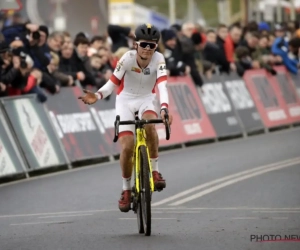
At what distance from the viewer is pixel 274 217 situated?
41.4 feet

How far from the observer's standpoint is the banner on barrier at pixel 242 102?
26.5m

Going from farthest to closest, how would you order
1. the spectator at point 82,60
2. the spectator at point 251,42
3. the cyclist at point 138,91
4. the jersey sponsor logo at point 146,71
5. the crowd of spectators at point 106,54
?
the spectator at point 251,42 < the spectator at point 82,60 < the crowd of spectators at point 106,54 < the jersey sponsor logo at point 146,71 < the cyclist at point 138,91

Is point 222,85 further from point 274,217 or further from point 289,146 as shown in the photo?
point 274,217

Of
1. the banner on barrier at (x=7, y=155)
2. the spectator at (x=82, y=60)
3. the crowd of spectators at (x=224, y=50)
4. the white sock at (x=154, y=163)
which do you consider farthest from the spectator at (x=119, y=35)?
the white sock at (x=154, y=163)

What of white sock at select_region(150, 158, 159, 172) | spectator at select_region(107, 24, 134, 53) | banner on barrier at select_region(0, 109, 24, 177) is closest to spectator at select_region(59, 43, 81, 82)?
spectator at select_region(107, 24, 134, 53)

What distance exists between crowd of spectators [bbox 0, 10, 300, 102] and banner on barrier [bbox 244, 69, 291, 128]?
0.33 m

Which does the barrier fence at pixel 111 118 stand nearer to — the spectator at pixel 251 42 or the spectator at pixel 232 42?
the spectator at pixel 232 42

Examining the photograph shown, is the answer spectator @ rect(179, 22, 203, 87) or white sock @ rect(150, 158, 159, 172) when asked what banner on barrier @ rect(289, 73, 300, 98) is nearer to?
spectator @ rect(179, 22, 203, 87)

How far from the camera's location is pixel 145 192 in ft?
37.2

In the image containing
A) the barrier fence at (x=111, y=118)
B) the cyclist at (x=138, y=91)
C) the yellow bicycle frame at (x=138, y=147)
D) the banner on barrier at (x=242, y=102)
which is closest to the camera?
the yellow bicycle frame at (x=138, y=147)

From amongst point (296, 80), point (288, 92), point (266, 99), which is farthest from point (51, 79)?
point (296, 80)

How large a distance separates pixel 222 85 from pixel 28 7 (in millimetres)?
14677

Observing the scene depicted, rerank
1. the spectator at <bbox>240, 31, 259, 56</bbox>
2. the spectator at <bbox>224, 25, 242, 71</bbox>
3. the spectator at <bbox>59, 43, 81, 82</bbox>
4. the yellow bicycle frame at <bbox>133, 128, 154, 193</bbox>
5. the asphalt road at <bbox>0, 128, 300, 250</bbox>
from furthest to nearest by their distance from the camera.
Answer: the spectator at <bbox>240, 31, 259, 56</bbox>
the spectator at <bbox>224, 25, 242, 71</bbox>
the spectator at <bbox>59, 43, 81, 82</bbox>
the yellow bicycle frame at <bbox>133, 128, 154, 193</bbox>
the asphalt road at <bbox>0, 128, 300, 250</bbox>

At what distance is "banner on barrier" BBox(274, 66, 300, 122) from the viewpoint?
96.6 feet
